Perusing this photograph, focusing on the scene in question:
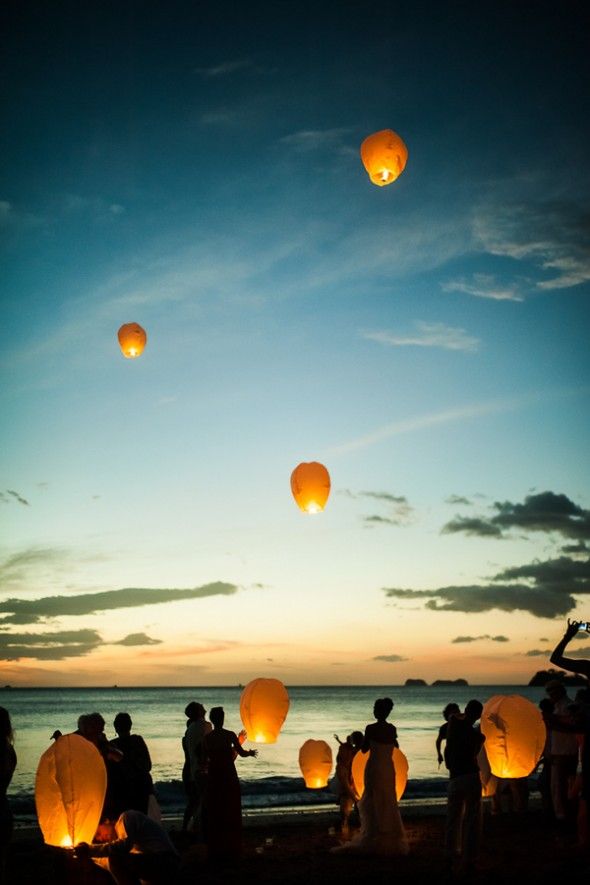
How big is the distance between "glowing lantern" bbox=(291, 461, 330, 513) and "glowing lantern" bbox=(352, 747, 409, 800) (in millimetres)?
2773

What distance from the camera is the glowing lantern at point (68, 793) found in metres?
4.99

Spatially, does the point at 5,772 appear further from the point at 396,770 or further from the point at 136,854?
the point at 396,770

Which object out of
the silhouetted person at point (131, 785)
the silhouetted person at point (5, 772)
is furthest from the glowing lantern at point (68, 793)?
the silhouetted person at point (131, 785)

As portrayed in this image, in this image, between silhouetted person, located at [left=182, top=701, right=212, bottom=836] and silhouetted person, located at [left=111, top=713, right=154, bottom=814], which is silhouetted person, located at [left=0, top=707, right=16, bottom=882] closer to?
silhouetted person, located at [left=111, top=713, right=154, bottom=814]

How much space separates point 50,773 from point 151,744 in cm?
3579

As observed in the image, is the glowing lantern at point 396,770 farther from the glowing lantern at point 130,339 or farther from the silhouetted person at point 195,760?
the glowing lantern at point 130,339

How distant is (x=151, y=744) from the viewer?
126 ft

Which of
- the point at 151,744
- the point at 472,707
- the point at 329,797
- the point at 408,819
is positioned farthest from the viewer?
the point at 151,744

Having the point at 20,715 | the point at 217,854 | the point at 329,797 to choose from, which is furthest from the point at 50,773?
the point at 20,715

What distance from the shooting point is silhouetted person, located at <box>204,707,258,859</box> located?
799cm

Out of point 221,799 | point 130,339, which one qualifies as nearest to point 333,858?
point 221,799

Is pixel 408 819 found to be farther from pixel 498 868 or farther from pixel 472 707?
pixel 472 707

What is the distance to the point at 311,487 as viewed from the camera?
9.59 metres

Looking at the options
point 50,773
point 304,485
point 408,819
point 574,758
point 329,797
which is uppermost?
point 304,485
